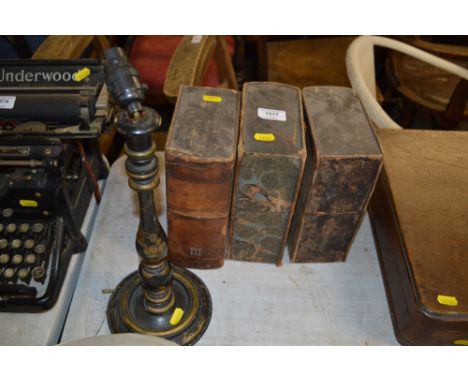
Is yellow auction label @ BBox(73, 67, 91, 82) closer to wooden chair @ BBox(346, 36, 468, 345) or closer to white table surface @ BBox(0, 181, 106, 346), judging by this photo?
white table surface @ BBox(0, 181, 106, 346)

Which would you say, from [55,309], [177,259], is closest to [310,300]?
[177,259]

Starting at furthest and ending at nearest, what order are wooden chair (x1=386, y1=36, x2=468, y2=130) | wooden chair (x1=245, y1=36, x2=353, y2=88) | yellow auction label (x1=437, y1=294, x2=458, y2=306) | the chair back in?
wooden chair (x1=245, y1=36, x2=353, y2=88)
wooden chair (x1=386, y1=36, x2=468, y2=130)
the chair back
yellow auction label (x1=437, y1=294, x2=458, y2=306)

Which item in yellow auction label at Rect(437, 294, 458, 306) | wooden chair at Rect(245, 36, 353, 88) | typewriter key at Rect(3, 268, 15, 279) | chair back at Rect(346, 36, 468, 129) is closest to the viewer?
yellow auction label at Rect(437, 294, 458, 306)

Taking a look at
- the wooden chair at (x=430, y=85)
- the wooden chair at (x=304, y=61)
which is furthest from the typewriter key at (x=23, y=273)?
the wooden chair at (x=430, y=85)

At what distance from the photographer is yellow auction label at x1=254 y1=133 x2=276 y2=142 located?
906mm

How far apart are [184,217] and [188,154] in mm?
193

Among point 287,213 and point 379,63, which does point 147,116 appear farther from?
point 379,63

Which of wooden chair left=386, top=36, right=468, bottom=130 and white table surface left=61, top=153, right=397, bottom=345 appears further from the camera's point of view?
wooden chair left=386, top=36, right=468, bottom=130

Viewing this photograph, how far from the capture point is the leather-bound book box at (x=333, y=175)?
90cm

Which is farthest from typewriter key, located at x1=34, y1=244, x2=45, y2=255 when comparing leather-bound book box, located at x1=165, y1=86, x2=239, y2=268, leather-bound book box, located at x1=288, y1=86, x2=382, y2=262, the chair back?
the chair back

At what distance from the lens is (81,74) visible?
1047mm

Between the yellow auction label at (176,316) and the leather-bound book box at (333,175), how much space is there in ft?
1.10

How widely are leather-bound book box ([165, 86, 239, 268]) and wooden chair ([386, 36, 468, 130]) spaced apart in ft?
3.71

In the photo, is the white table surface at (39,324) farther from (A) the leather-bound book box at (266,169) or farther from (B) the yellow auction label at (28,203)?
(A) the leather-bound book box at (266,169)
